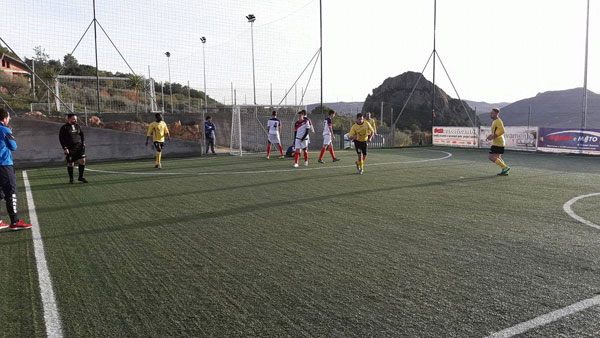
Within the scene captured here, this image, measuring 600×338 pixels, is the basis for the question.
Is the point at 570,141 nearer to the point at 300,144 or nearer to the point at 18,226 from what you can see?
the point at 300,144

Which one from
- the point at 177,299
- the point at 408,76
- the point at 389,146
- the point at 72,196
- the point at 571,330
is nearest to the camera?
the point at 571,330

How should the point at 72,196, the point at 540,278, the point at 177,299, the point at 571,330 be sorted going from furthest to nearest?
1. the point at 72,196
2. the point at 540,278
3. the point at 177,299
4. the point at 571,330

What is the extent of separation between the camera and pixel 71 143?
10.8m

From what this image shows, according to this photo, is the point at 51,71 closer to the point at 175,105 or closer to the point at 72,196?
the point at 175,105

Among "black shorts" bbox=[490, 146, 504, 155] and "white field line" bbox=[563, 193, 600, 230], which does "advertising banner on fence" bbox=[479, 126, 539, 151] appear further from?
"white field line" bbox=[563, 193, 600, 230]

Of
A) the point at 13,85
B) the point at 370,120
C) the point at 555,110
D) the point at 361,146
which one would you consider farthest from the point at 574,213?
the point at 555,110

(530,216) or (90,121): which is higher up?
(90,121)

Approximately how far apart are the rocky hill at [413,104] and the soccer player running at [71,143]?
43.4 meters

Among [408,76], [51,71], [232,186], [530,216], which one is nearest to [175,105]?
[51,71]

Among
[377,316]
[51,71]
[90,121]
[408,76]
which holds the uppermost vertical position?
[408,76]

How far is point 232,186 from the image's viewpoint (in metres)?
10.1

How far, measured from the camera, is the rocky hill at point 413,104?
5295cm

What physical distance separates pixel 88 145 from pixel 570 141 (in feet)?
69.4

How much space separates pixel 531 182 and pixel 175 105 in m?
30.9
